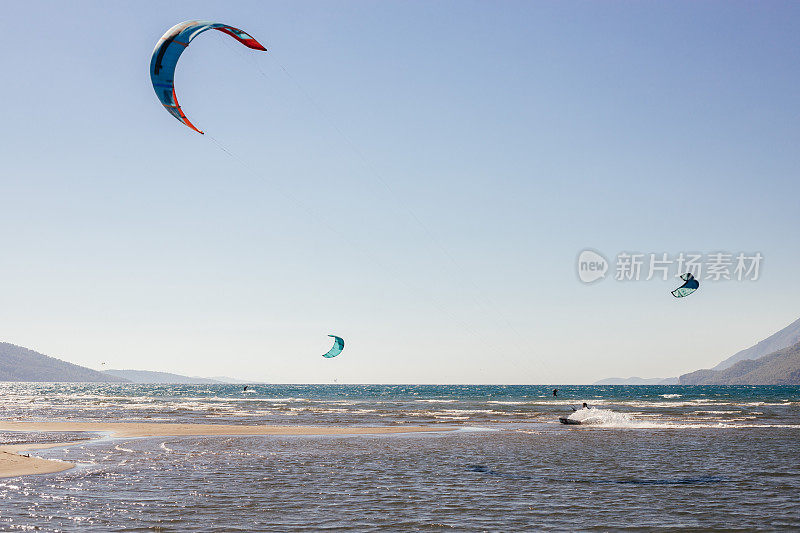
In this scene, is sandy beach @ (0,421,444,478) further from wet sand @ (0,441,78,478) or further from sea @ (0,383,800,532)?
wet sand @ (0,441,78,478)

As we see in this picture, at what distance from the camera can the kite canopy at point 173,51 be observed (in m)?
18.2

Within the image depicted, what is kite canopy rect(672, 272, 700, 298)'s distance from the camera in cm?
3609

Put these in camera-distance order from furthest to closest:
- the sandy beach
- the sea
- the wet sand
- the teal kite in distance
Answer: the teal kite in distance < the sandy beach < the wet sand < the sea

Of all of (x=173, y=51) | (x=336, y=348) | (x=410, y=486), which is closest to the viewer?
(x=410, y=486)

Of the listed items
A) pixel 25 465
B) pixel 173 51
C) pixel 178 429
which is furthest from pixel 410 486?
pixel 178 429

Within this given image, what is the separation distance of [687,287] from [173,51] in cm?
3008

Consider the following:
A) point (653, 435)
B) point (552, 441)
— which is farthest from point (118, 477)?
point (653, 435)

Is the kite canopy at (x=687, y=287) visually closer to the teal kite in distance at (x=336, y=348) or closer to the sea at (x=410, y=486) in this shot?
the sea at (x=410, y=486)

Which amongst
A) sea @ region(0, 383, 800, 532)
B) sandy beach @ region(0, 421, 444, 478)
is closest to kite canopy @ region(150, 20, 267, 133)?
sea @ region(0, 383, 800, 532)

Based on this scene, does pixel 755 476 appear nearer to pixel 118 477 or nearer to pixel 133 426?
pixel 118 477

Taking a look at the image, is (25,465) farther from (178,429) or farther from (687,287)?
(687,287)

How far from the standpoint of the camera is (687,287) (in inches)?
1448

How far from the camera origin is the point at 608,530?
11906 mm

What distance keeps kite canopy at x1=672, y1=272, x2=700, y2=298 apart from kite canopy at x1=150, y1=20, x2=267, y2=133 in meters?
27.3
